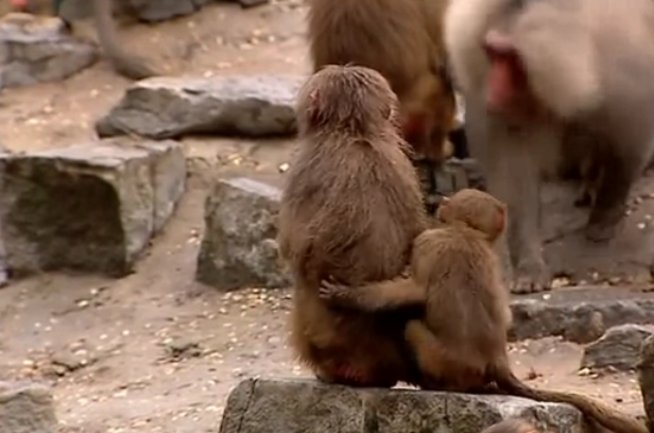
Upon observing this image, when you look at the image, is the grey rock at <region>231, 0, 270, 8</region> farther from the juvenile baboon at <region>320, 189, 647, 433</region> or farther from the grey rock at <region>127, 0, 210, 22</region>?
the juvenile baboon at <region>320, 189, 647, 433</region>

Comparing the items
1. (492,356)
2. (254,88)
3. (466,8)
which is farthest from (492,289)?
(254,88)

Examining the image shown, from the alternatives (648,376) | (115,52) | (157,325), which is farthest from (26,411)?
(115,52)

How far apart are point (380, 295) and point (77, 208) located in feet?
10.3

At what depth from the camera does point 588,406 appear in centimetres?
404

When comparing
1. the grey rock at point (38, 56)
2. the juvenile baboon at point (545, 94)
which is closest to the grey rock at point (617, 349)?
the juvenile baboon at point (545, 94)

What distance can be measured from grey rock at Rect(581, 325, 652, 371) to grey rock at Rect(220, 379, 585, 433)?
994 mm

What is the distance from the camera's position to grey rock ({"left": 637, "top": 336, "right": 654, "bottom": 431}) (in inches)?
159

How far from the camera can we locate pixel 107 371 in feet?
19.1

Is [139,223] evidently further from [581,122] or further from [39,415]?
[39,415]

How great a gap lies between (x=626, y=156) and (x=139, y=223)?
1.76 metres

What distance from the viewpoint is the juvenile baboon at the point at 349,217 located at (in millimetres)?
3770

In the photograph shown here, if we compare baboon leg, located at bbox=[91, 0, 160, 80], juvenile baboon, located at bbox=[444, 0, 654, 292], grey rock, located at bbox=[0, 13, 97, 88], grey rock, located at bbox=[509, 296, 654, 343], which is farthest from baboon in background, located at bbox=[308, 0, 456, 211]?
grey rock, located at bbox=[0, 13, 97, 88]

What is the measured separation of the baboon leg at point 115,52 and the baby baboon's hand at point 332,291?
4.77m

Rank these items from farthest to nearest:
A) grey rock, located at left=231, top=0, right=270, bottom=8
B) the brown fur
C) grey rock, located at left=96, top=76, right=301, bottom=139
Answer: grey rock, located at left=231, top=0, right=270, bottom=8, grey rock, located at left=96, top=76, right=301, bottom=139, the brown fur
